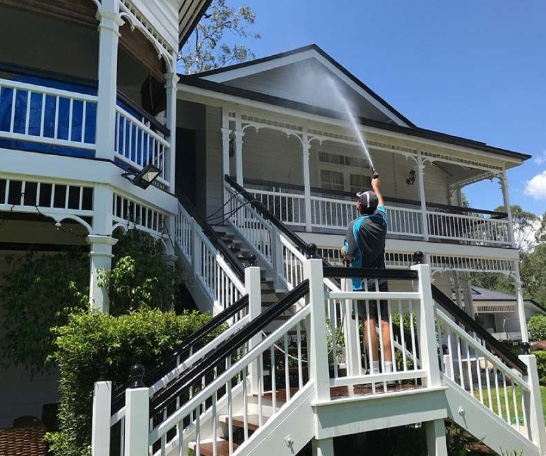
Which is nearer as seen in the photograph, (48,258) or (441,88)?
(48,258)

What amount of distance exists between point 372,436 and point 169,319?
2.63 metres

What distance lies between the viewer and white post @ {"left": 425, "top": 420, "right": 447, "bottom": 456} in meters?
4.48

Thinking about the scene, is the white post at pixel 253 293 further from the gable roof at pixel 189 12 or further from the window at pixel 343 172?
the window at pixel 343 172

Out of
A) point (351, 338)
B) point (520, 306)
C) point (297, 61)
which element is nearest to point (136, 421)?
point (351, 338)

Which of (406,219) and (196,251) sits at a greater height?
(406,219)

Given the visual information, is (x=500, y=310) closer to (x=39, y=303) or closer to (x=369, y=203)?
(x=369, y=203)

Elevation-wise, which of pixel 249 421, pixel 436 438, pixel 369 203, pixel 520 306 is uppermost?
pixel 369 203

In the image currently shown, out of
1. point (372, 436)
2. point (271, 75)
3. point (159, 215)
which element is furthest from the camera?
point (271, 75)

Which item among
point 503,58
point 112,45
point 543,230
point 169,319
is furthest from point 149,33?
point 543,230

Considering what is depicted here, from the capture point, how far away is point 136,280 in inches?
237

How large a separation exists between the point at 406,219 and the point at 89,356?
1054cm

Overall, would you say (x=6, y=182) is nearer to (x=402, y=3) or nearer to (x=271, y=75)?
(x=271, y=75)

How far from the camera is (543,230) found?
180ft

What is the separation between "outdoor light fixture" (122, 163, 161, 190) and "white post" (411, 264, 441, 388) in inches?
144
